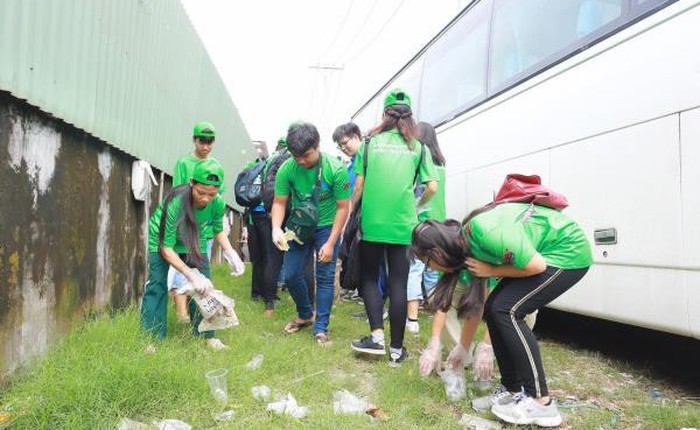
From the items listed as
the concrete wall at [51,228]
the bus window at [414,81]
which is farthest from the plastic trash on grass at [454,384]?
the bus window at [414,81]

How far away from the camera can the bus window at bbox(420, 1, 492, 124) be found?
16.5 ft

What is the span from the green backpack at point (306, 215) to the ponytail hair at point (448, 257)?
51.8 inches

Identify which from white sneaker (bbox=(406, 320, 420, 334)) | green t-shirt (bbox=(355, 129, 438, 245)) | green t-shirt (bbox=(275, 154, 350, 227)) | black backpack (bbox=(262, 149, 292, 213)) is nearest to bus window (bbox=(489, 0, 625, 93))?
green t-shirt (bbox=(355, 129, 438, 245))

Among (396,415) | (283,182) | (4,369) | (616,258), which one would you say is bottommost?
(396,415)

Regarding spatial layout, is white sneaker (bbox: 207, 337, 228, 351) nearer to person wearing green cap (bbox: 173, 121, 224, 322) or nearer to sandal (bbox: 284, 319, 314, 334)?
sandal (bbox: 284, 319, 314, 334)

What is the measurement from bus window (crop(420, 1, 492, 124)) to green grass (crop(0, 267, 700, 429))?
2.63 meters

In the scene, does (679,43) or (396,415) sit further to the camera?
(679,43)

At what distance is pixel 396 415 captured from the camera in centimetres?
252

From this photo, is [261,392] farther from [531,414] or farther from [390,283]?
[531,414]

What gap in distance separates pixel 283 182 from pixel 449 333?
160 cm

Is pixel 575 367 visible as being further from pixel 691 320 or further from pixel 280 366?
pixel 280 366

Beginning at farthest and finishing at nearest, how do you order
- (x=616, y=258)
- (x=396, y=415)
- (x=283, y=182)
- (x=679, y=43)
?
(x=283, y=182), (x=616, y=258), (x=679, y=43), (x=396, y=415)

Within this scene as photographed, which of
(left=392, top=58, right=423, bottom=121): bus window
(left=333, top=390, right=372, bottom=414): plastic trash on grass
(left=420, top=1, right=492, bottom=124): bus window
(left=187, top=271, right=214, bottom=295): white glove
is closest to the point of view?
(left=333, top=390, right=372, bottom=414): plastic trash on grass

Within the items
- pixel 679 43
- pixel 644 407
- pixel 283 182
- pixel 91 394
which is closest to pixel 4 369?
pixel 91 394
